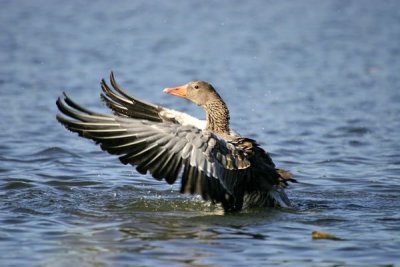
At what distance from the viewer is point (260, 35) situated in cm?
2605

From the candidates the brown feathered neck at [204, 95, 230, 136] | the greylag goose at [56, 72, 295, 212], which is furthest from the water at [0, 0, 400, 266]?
the brown feathered neck at [204, 95, 230, 136]

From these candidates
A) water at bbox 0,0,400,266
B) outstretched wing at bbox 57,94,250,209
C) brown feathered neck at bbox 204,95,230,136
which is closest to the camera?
water at bbox 0,0,400,266

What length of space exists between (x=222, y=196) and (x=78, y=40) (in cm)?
1630

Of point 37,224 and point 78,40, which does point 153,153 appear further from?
point 78,40

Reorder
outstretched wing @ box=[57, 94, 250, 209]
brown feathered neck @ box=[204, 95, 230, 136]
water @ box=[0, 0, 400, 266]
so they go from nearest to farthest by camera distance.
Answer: water @ box=[0, 0, 400, 266] < outstretched wing @ box=[57, 94, 250, 209] < brown feathered neck @ box=[204, 95, 230, 136]

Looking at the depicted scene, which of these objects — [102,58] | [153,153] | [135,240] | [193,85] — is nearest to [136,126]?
[153,153]

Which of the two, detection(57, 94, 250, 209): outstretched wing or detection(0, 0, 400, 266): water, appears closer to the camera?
detection(0, 0, 400, 266): water

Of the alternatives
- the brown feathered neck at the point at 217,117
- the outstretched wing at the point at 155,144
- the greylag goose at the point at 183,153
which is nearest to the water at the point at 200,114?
the greylag goose at the point at 183,153

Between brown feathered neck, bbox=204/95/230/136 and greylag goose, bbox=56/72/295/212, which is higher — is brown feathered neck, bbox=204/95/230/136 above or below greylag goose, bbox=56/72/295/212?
above

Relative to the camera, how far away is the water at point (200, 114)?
8.62 meters

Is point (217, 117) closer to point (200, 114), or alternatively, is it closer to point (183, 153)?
point (183, 153)

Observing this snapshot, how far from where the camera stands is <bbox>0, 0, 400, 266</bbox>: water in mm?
8625

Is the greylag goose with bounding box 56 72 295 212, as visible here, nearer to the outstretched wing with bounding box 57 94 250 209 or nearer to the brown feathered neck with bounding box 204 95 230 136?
the outstretched wing with bounding box 57 94 250 209

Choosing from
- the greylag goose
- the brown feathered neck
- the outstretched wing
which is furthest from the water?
the brown feathered neck
